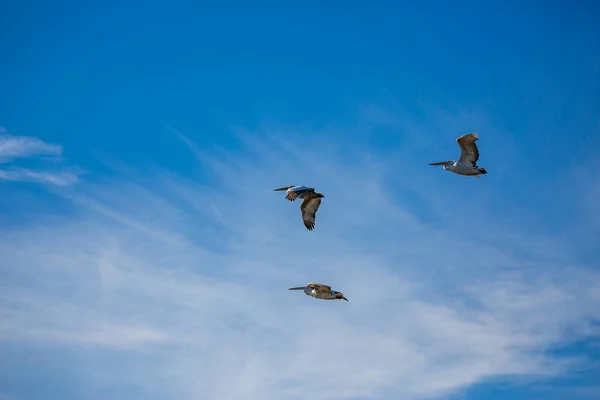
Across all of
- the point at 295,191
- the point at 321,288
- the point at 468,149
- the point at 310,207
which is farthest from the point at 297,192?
the point at 468,149

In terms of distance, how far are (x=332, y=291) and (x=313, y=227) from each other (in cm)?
404

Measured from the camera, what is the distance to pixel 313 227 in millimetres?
46906

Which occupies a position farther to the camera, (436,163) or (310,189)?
(436,163)

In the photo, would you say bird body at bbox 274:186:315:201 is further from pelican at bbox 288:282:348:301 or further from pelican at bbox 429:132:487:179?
pelican at bbox 429:132:487:179

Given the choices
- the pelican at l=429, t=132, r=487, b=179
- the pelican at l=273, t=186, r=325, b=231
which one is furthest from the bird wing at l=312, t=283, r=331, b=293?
the pelican at l=429, t=132, r=487, b=179

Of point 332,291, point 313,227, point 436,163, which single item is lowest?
point 332,291

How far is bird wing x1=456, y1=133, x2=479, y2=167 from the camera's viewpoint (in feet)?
143

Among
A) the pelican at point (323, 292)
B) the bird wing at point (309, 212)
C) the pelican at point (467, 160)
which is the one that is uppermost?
the pelican at point (467, 160)

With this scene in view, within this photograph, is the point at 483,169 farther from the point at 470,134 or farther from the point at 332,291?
the point at 332,291

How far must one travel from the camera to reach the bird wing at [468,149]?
43.6 meters

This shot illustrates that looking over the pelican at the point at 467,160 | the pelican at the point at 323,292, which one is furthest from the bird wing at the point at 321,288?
the pelican at the point at 467,160

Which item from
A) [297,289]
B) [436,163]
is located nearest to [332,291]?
[297,289]

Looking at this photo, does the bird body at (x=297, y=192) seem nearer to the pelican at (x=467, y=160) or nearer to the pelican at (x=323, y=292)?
the pelican at (x=323, y=292)

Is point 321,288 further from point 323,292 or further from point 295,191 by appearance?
point 295,191
